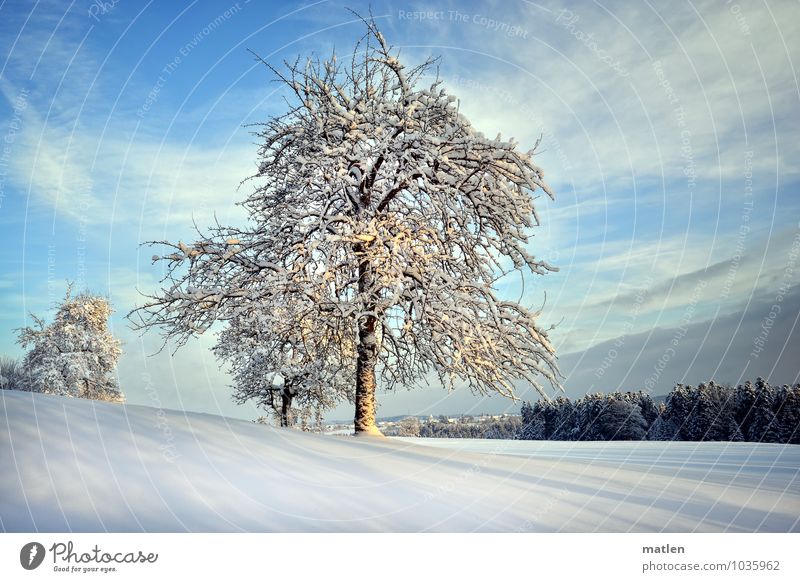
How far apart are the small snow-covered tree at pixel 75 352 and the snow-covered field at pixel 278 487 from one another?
31085 millimetres

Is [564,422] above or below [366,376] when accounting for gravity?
below

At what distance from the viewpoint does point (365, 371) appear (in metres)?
12.3

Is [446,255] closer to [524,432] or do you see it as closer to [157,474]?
[157,474]

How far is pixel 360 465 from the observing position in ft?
22.9

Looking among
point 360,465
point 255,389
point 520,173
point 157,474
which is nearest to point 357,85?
point 520,173

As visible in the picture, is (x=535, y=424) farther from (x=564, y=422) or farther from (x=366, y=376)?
(x=366, y=376)

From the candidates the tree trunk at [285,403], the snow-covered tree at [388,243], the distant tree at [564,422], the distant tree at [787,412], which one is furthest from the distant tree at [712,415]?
the snow-covered tree at [388,243]

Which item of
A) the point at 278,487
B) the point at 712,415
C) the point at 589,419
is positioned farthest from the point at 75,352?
the point at 712,415

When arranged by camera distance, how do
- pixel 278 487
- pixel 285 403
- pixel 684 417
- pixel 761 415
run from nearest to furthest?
pixel 278 487 < pixel 285 403 < pixel 761 415 < pixel 684 417

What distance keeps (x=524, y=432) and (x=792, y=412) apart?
24.2 meters
